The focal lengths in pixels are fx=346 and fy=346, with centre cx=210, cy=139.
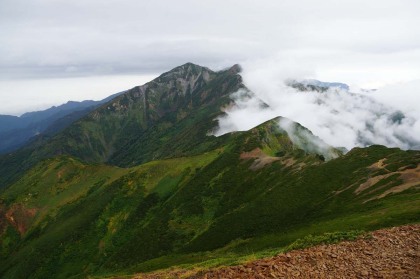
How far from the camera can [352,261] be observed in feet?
96.3

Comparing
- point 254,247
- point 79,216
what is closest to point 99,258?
point 79,216

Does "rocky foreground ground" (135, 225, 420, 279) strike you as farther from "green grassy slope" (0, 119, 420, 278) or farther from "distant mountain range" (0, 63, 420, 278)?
"green grassy slope" (0, 119, 420, 278)

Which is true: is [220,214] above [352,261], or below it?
below

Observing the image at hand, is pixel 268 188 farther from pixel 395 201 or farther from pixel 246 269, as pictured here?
pixel 246 269

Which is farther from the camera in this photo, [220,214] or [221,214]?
[220,214]

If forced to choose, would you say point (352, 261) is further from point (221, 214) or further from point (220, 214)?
point (220, 214)

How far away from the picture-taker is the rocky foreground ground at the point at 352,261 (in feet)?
90.4

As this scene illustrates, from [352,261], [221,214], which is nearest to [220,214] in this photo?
[221,214]

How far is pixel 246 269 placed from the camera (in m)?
31.4

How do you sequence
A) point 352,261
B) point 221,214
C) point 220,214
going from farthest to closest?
point 220,214 < point 221,214 < point 352,261

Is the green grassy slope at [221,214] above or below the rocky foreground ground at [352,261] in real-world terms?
below

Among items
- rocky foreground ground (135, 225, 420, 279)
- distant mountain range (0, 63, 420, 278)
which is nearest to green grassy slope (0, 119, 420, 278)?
distant mountain range (0, 63, 420, 278)

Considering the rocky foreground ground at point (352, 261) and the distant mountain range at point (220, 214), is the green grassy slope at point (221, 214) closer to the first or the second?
the distant mountain range at point (220, 214)

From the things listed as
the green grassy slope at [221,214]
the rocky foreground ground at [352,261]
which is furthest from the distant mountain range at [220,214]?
the rocky foreground ground at [352,261]
